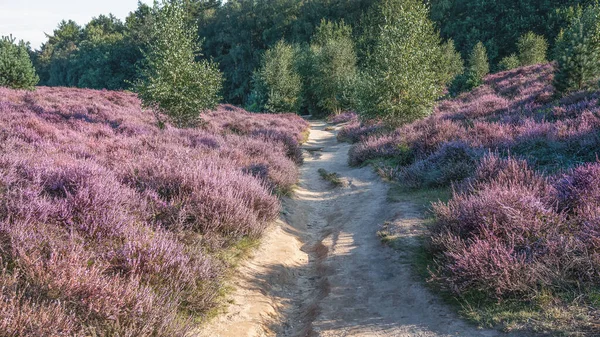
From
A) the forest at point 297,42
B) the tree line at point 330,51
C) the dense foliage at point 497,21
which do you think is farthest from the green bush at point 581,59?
the dense foliage at point 497,21

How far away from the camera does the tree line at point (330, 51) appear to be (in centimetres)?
1603

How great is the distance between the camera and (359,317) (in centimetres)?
383

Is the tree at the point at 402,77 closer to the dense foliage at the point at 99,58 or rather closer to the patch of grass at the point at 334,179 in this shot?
the patch of grass at the point at 334,179

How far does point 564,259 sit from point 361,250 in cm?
279

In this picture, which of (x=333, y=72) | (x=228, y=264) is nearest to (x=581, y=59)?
(x=228, y=264)

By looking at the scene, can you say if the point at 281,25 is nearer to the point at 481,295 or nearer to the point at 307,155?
the point at 307,155

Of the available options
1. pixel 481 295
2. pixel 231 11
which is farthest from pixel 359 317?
pixel 231 11

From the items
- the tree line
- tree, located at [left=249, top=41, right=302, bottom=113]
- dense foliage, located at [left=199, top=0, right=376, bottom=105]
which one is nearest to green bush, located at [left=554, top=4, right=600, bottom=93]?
the tree line

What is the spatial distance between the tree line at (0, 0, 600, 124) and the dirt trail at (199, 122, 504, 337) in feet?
32.2

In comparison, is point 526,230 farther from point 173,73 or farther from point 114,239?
point 173,73

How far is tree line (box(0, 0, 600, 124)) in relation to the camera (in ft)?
52.6

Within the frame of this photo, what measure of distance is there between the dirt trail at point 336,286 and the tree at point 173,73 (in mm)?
9815

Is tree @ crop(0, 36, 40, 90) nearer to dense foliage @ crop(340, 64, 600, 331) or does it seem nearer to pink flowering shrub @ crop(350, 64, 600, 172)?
pink flowering shrub @ crop(350, 64, 600, 172)

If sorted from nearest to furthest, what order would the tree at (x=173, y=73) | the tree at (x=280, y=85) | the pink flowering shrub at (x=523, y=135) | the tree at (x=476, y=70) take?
1. the pink flowering shrub at (x=523, y=135)
2. the tree at (x=173, y=73)
3. the tree at (x=476, y=70)
4. the tree at (x=280, y=85)
